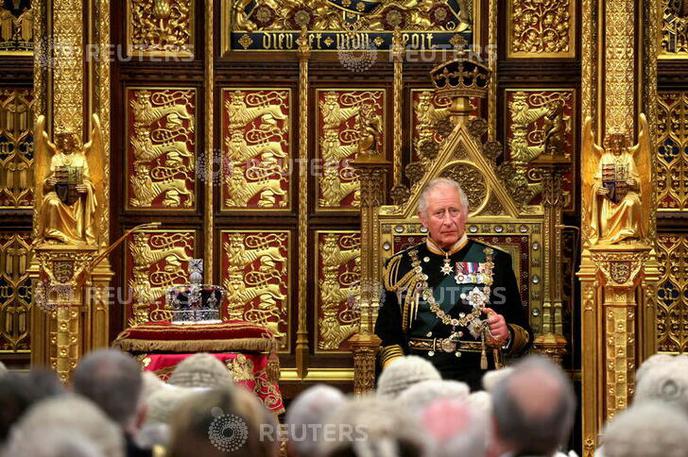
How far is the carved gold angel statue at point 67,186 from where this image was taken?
8484 mm

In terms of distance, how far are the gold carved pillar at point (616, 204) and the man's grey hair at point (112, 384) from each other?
→ 4570 millimetres

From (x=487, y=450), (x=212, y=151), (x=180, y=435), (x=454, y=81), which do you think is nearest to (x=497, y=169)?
(x=454, y=81)

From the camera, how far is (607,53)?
8.62 meters

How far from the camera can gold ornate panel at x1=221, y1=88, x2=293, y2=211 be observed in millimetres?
9406

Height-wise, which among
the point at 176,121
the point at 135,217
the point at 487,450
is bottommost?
the point at 487,450

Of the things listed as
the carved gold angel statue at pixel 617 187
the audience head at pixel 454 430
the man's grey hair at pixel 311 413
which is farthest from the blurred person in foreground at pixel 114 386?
the carved gold angel statue at pixel 617 187

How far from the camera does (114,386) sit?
398 centimetres

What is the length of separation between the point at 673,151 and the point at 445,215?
2185 millimetres

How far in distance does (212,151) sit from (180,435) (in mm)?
5969

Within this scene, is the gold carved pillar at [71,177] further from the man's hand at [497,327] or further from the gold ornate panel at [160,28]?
the man's hand at [497,327]

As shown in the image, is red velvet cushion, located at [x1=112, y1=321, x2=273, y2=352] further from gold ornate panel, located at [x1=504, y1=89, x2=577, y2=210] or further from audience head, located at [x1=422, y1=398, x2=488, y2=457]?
audience head, located at [x1=422, y1=398, x2=488, y2=457]

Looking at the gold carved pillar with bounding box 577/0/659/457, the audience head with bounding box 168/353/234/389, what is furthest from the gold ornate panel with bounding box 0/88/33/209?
the audience head with bounding box 168/353/234/389

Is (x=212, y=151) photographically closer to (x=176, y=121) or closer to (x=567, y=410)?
(x=176, y=121)

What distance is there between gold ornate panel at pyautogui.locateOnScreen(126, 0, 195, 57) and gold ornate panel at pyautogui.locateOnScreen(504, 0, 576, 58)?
2.03m
